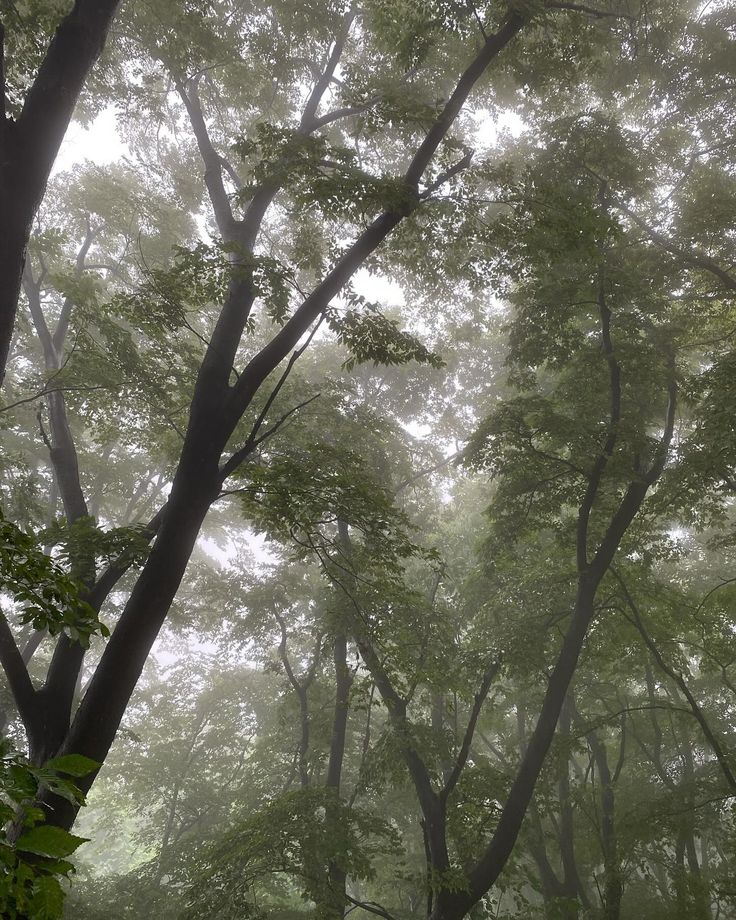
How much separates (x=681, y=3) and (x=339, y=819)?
555 inches

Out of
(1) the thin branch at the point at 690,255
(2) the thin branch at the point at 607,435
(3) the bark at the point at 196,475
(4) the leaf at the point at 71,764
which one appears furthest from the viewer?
(1) the thin branch at the point at 690,255

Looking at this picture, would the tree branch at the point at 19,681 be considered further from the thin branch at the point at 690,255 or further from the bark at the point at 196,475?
the thin branch at the point at 690,255

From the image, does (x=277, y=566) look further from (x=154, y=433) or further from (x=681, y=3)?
(x=681, y=3)

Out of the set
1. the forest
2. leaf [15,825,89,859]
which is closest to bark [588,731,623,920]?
the forest

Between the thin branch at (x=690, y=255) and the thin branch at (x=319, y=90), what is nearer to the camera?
the thin branch at (x=690, y=255)

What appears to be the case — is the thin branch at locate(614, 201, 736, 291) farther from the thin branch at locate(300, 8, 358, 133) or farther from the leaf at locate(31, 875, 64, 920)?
the leaf at locate(31, 875, 64, 920)

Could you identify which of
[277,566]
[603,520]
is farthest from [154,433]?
[603,520]

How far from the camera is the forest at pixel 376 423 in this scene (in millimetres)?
4406

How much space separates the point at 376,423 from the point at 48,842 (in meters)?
8.58

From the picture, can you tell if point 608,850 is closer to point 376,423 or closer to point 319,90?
point 376,423

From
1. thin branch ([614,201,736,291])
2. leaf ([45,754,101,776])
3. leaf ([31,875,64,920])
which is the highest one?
thin branch ([614,201,736,291])

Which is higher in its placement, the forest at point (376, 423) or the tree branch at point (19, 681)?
the forest at point (376, 423)

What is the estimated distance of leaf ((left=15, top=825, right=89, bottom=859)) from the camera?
1.19 meters

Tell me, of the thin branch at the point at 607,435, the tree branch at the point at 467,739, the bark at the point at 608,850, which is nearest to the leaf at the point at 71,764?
the tree branch at the point at 467,739
